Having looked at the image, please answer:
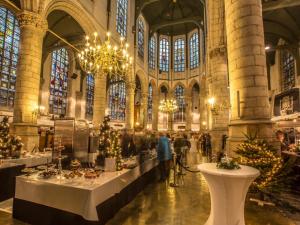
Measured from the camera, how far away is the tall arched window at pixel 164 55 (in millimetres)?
27297

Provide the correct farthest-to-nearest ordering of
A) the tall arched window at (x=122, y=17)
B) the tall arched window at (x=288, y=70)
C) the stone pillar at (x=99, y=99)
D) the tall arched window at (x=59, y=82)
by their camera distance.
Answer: the tall arched window at (x=59, y=82) → the tall arched window at (x=122, y=17) → the tall arched window at (x=288, y=70) → the stone pillar at (x=99, y=99)

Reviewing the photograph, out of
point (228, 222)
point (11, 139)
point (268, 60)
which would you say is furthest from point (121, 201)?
point (268, 60)

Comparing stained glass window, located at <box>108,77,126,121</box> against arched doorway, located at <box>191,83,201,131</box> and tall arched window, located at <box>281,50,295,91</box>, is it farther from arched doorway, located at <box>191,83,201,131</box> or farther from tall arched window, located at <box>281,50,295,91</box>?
tall arched window, located at <box>281,50,295,91</box>

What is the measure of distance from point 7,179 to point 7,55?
40.8ft

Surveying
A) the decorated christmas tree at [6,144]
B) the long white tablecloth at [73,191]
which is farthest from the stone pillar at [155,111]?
the long white tablecloth at [73,191]

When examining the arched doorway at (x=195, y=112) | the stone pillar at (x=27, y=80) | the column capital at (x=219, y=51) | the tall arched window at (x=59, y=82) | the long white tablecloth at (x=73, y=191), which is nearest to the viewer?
the long white tablecloth at (x=73, y=191)

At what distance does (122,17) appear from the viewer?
53.7ft

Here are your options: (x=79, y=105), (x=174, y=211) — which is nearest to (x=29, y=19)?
(x=174, y=211)

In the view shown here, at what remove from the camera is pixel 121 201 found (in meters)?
3.54

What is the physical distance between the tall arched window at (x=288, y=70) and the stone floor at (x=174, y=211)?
606 inches

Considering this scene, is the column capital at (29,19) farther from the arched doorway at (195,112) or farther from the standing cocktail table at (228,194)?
the arched doorway at (195,112)

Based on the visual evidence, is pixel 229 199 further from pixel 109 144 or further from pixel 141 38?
pixel 141 38

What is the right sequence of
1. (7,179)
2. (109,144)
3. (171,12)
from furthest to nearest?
(171,12) < (7,179) < (109,144)

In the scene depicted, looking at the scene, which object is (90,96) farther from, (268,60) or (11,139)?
(268,60)
